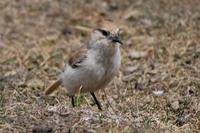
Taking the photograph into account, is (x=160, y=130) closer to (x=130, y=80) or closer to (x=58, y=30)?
(x=130, y=80)

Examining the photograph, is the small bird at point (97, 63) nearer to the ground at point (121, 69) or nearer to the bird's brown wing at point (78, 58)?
the bird's brown wing at point (78, 58)

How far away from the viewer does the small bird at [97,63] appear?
7.31m

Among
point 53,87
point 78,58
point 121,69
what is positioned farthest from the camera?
point 121,69

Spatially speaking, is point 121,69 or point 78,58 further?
point 121,69

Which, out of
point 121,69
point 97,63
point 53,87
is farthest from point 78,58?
point 121,69

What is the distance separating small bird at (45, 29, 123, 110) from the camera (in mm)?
7311

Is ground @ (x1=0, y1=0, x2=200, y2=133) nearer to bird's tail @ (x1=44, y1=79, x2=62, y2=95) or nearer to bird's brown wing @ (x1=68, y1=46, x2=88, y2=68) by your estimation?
bird's tail @ (x1=44, y1=79, x2=62, y2=95)

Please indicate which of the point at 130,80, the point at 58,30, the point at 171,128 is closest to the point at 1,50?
the point at 58,30

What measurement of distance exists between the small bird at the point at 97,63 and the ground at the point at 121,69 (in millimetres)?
222

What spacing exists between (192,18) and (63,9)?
85.3 inches

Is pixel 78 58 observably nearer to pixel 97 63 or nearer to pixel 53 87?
pixel 97 63

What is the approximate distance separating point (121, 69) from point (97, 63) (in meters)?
2.21

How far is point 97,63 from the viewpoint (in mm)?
7324

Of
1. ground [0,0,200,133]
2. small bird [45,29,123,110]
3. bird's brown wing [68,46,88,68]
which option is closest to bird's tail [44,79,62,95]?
ground [0,0,200,133]
